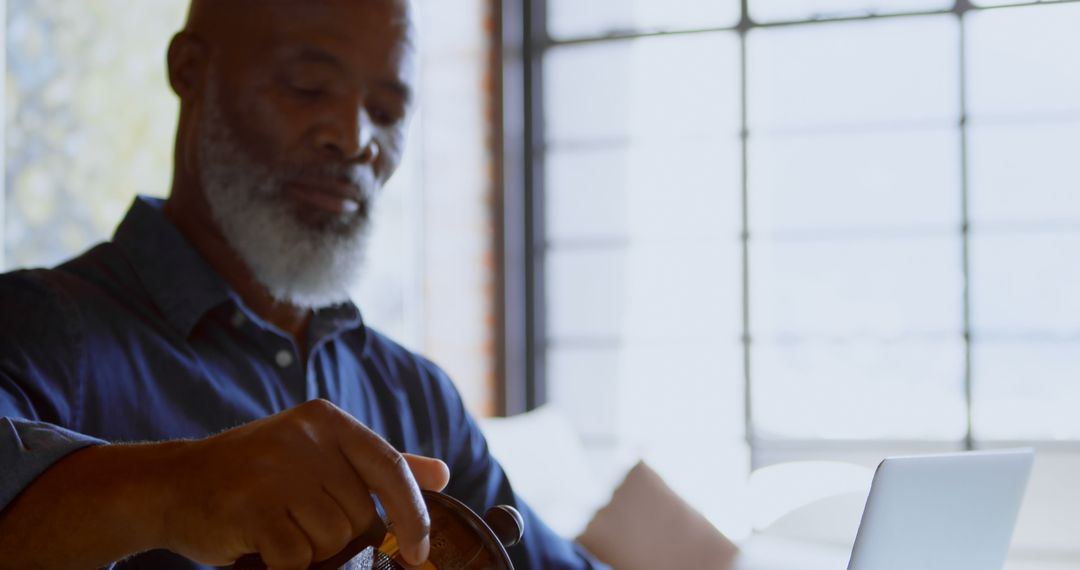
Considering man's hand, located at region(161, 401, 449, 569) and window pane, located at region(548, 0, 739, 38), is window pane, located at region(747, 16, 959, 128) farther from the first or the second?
man's hand, located at region(161, 401, 449, 569)

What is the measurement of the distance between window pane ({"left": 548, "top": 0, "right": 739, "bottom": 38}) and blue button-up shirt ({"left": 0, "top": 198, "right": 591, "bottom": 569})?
3.45 m

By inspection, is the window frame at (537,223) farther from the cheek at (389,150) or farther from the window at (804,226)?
the cheek at (389,150)

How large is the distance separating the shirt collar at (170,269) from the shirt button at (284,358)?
0.04 metres

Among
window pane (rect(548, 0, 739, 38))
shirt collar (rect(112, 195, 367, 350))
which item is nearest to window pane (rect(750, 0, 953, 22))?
window pane (rect(548, 0, 739, 38))

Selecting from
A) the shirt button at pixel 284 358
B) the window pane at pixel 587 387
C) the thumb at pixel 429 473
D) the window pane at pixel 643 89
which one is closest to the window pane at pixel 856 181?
the window pane at pixel 643 89

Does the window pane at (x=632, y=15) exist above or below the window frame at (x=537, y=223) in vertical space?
above

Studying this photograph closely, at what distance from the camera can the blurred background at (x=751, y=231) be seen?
415cm

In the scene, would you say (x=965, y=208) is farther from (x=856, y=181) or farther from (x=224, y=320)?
(x=224, y=320)

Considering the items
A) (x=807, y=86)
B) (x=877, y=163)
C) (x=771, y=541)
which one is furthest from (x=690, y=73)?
Answer: (x=771, y=541)

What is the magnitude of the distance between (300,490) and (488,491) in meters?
0.76

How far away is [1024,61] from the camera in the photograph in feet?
13.8

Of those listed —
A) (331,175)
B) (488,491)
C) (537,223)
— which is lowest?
(488,491)

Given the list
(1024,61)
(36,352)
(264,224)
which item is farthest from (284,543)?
(1024,61)

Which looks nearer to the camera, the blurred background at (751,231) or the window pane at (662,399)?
the blurred background at (751,231)
